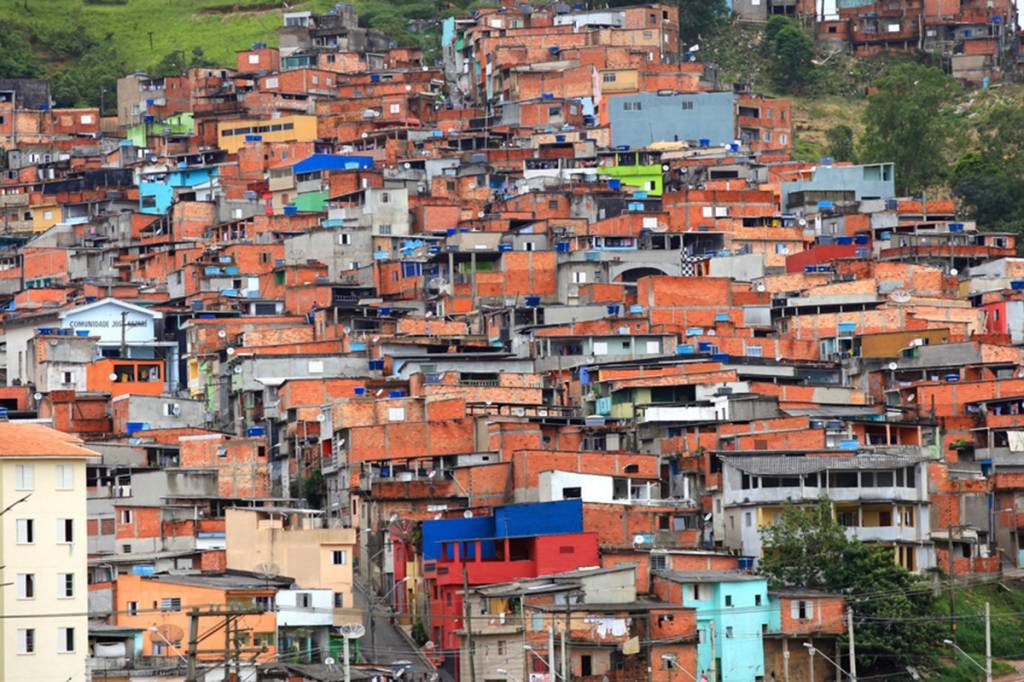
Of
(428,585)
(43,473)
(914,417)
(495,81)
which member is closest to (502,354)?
(914,417)

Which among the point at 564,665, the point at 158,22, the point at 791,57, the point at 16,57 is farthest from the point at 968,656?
the point at 158,22

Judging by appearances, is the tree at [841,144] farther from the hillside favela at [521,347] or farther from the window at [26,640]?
the window at [26,640]

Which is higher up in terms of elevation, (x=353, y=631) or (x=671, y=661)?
(x=353, y=631)

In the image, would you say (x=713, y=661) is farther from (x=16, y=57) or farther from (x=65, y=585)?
(x=16, y=57)

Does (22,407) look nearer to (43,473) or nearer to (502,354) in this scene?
(502,354)

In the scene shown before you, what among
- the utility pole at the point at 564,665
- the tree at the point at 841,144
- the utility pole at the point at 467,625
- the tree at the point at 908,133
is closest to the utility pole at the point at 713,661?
the utility pole at the point at 564,665
